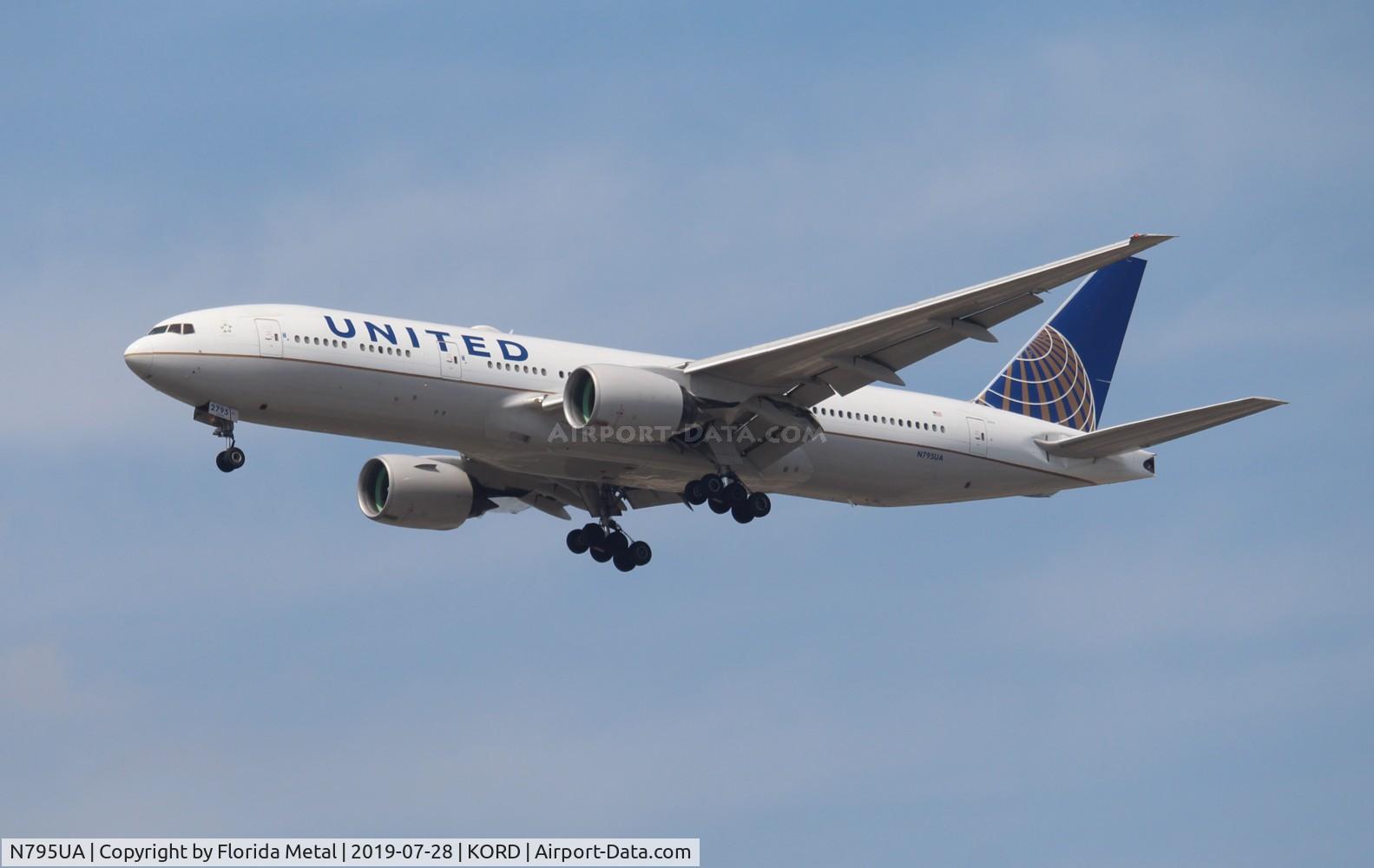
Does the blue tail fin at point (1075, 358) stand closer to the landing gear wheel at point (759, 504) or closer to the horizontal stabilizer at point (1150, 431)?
the horizontal stabilizer at point (1150, 431)

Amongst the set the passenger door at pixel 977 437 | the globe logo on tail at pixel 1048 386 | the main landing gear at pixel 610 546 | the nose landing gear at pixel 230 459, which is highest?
the globe logo on tail at pixel 1048 386

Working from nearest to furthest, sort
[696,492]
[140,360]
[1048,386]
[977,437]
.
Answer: [140,360] → [696,492] → [977,437] → [1048,386]

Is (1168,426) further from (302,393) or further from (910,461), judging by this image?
(302,393)

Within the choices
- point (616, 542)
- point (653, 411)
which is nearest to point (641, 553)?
point (616, 542)

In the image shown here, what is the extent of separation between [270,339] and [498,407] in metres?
4.85

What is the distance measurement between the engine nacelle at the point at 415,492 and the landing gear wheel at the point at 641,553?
13.2ft

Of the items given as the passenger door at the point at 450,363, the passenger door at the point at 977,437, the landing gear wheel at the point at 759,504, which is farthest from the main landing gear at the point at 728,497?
the passenger door at the point at 450,363

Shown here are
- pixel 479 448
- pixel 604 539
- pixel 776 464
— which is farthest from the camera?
pixel 604 539

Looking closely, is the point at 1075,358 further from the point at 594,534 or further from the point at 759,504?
the point at 594,534

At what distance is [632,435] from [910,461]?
745 centimetres

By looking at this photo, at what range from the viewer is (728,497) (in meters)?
42.3

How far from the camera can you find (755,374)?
4091 cm

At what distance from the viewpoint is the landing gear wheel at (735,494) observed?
42250mm

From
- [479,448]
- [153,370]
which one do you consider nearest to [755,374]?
[479,448]
